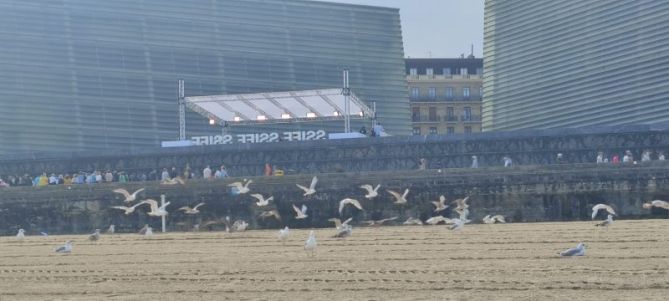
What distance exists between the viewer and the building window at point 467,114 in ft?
360

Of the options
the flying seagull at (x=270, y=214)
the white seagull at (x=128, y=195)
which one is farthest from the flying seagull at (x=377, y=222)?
the white seagull at (x=128, y=195)

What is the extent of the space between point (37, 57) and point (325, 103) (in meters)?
16.5

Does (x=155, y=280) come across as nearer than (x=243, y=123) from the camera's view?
Yes

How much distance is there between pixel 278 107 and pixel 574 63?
16.6m

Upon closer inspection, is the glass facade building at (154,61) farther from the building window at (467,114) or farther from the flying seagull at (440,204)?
the building window at (467,114)

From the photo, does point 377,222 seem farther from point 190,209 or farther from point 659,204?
point 659,204

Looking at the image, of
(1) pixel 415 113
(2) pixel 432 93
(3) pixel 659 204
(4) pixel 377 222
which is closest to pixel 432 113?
(1) pixel 415 113

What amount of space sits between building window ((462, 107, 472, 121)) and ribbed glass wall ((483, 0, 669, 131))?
31.8 m

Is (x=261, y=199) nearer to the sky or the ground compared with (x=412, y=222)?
nearer to the sky

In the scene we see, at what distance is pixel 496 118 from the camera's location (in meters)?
76.1

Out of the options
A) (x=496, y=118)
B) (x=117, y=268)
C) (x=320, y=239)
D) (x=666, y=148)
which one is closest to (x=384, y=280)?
(x=117, y=268)

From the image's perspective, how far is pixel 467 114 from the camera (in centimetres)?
10981

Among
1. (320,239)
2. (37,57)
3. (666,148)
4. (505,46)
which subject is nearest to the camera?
(320,239)

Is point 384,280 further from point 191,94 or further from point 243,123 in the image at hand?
point 191,94
